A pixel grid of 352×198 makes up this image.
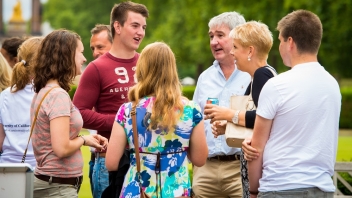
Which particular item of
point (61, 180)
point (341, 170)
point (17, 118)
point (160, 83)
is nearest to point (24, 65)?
point (17, 118)

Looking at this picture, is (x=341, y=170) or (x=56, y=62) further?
(x=341, y=170)

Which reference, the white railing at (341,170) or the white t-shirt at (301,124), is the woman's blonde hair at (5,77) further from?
the white railing at (341,170)

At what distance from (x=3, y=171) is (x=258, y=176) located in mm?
1610

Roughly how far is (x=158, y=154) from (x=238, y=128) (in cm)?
66

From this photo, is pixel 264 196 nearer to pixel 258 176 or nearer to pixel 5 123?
pixel 258 176

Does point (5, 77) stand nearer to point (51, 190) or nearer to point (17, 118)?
point (17, 118)

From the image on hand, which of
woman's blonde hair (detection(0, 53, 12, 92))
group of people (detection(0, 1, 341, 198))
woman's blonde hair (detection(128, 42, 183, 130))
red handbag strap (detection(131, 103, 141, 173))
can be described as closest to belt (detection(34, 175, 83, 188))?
group of people (detection(0, 1, 341, 198))

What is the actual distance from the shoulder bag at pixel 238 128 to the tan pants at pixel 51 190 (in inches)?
45.2

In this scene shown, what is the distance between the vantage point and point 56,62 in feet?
17.3

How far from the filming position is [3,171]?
4633mm

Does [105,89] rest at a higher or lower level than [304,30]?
lower

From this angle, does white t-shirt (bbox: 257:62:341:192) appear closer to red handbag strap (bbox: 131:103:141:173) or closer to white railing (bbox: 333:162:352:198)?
red handbag strap (bbox: 131:103:141:173)

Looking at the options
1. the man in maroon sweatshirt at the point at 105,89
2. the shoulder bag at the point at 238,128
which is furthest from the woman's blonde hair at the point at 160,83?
the man in maroon sweatshirt at the point at 105,89

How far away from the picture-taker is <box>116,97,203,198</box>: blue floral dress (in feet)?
15.9
